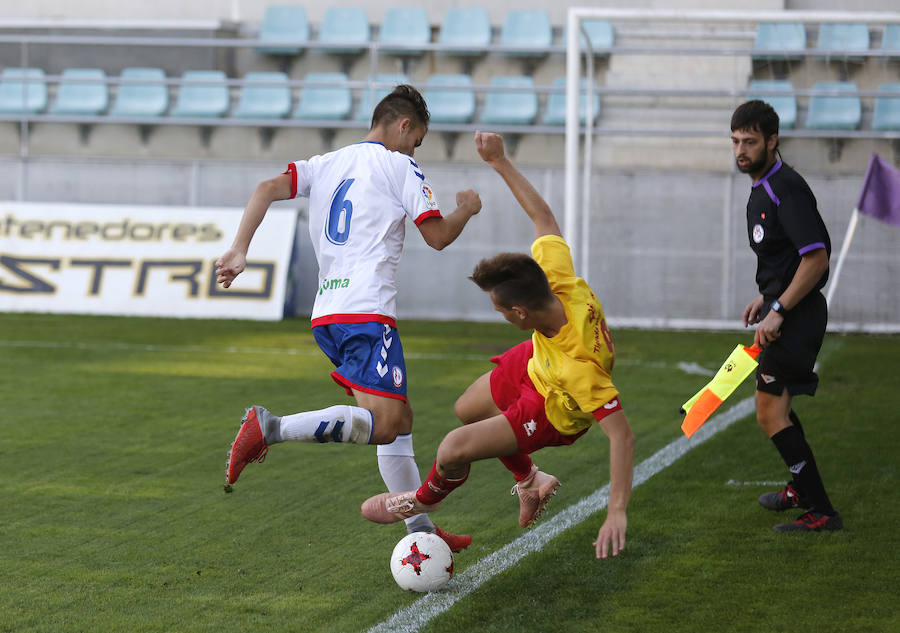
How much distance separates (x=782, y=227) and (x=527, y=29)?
1301 cm

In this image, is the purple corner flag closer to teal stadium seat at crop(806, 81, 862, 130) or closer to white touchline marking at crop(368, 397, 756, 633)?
teal stadium seat at crop(806, 81, 862, 130)

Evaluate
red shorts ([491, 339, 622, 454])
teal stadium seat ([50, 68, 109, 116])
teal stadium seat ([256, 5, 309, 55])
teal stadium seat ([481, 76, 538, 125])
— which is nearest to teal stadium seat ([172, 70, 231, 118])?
teal stadium seat ([256, 5, 309, 55])

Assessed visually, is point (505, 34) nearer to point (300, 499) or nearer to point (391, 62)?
point (391, 62)

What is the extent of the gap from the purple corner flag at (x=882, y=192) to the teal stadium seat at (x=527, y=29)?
5.86 metres

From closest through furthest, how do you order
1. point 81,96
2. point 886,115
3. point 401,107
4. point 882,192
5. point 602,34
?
point 401,107 < point 882,192 < point 886,115 < point 602,34 < point 81,96

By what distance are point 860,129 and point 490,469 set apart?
9.78 m

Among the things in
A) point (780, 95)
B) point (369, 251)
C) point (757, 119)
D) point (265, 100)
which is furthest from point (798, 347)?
point (265, 100)

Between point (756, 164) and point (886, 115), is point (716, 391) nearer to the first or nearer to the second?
point (756, 164)

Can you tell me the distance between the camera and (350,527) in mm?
4926

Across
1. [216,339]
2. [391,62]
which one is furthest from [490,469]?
[391,62]

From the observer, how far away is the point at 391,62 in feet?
56.9

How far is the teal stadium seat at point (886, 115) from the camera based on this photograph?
14078mm

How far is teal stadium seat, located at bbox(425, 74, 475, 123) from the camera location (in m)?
16.5

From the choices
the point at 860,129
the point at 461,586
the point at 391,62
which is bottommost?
the point at 461,586
